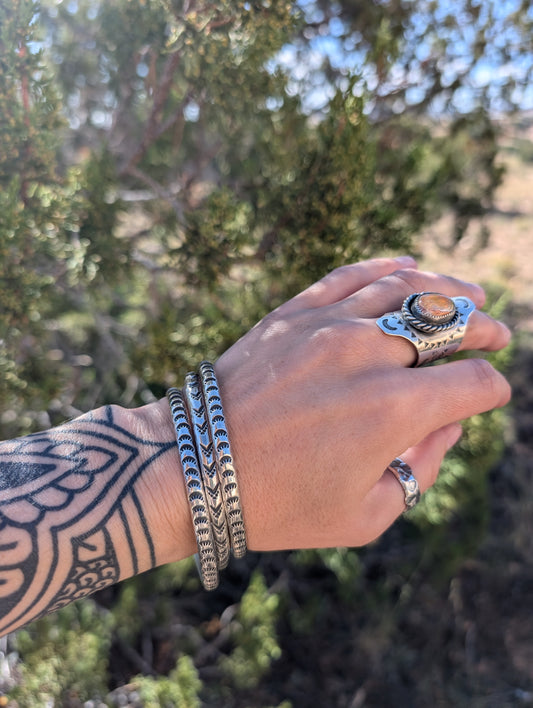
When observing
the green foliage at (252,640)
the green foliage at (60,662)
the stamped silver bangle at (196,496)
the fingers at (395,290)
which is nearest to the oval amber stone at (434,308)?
the fingers at (395,290)

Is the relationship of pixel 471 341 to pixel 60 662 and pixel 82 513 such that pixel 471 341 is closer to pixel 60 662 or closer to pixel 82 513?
pixel 82 513

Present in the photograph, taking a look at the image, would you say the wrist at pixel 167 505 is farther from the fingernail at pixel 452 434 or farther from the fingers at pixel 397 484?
the fingernail at pixel 452 434

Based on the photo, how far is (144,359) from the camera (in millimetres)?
2299

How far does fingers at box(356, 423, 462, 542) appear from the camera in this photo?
1370 mm

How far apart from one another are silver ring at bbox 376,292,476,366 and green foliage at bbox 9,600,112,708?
2066mm

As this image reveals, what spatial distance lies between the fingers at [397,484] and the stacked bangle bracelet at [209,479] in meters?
0.36

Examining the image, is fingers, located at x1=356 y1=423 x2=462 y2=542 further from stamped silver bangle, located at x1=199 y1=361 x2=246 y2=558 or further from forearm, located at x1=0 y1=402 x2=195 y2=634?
forearm, located at x1=0 y1=402 x2=195 y2=634

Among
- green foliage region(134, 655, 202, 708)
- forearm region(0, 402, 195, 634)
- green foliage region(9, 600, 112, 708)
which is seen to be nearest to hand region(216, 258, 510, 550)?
forearm region(0, 402, 195, 634)

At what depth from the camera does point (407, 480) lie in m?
1.41

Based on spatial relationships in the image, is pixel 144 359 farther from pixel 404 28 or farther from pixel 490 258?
pixel 490 258

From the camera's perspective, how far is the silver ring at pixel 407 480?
4.63 feet

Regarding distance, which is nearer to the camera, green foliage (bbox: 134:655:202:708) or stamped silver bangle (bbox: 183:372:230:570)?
stamped silver bangle (bbox: 183:372:230:570)

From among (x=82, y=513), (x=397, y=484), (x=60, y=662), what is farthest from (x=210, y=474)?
(x=60, y=662)

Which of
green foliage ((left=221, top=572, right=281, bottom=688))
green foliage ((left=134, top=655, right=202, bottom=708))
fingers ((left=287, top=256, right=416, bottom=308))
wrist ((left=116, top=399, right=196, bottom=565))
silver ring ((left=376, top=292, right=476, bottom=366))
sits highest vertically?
fingers ((left=287, top=256, right=416, bottom=308))
